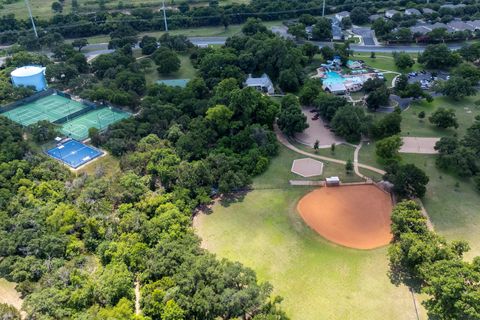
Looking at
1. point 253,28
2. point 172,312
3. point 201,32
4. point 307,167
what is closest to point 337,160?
point 307,167

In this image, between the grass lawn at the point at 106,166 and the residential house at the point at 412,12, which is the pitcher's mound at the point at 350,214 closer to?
the grass lawn at the point at 106,166

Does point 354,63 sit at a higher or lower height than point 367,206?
higher

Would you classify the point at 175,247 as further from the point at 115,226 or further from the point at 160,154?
the point at 160,154

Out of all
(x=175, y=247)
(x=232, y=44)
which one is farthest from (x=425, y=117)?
(x=175, y=247)

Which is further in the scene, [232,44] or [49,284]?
[232,44]

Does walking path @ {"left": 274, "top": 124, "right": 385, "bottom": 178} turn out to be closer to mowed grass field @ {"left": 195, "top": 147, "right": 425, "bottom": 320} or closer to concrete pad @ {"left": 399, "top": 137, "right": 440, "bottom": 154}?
concrete pad @ {"left": 399, "top": 137, "right": 440, "bottom": 154}

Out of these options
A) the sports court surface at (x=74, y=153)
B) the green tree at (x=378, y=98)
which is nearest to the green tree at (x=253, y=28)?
the green tree at (x=378, y=98)

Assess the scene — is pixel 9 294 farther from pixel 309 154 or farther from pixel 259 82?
pixel 259 82

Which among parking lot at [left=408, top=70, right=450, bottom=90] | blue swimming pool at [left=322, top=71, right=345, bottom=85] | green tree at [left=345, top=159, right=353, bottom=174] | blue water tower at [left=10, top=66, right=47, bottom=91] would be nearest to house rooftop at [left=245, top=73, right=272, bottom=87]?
blue swimming pool at [left=322, top=71, right=345, bottom=85]
